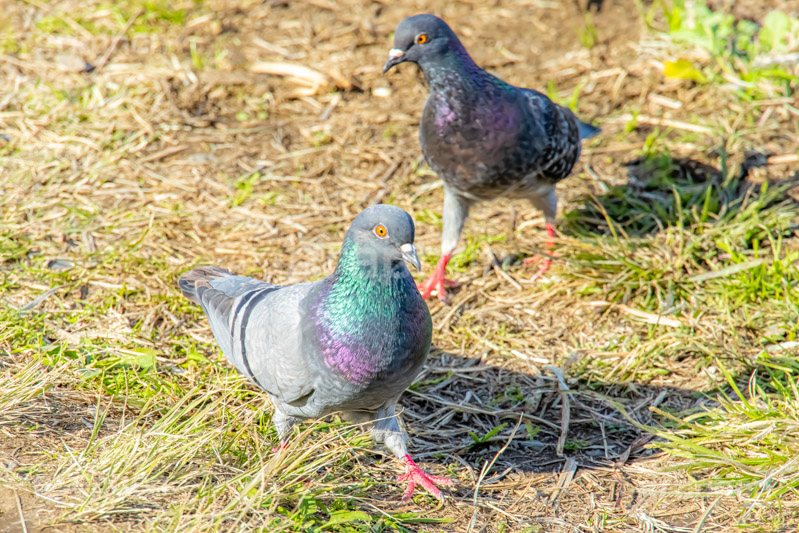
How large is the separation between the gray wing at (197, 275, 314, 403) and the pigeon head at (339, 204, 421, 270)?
405mm

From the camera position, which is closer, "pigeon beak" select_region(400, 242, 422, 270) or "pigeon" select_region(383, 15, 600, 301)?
"pigeon beak" select_region(400, 242, 422, 270)

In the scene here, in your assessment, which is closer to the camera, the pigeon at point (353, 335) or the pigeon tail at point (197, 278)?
the pigeon at point (353, 335)

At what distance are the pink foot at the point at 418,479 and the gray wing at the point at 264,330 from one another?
24.6 inches

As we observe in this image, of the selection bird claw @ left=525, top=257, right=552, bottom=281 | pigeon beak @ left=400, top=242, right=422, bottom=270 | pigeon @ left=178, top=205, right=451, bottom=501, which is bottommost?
bird claw @ left=525, top=257, right=552, bottom=281

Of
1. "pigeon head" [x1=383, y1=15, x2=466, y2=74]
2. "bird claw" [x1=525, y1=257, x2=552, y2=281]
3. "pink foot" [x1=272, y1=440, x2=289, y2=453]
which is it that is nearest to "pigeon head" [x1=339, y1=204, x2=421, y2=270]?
"pink foot" [x1=272, y1=440, x2=289, y2=453]

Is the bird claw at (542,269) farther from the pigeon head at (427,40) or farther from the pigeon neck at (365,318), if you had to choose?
the pigeon neck at (365,318)

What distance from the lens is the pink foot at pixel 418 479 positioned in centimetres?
336

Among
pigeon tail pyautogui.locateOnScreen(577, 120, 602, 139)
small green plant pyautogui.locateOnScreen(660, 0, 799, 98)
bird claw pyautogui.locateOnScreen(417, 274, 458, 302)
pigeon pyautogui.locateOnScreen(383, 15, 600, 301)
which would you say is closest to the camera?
pigeon pyautogui.locateOnScreen(383, 15, 600, 301)

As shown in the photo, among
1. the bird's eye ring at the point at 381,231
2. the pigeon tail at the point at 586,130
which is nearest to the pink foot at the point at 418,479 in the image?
the bird's eye ring at the point at 381,231

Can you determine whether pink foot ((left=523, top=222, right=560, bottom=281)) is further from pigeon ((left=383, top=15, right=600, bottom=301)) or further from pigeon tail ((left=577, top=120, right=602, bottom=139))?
pigeon tail ((left=577, top=120, right=602, bottom=139))

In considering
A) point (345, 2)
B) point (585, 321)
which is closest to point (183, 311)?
point (585, 321)

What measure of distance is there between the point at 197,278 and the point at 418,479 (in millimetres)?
1543

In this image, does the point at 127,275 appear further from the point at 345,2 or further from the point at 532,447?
the point at 345,2

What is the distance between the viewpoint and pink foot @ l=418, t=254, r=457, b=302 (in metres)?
4.93
